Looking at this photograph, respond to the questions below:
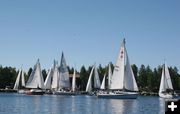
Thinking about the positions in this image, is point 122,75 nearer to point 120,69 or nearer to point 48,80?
point 120,69

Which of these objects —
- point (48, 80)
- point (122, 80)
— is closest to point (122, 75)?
point (122, 80)

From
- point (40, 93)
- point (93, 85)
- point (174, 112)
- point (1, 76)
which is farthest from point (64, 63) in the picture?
point (174, 112)

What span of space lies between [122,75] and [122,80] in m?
1.22

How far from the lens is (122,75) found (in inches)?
3895

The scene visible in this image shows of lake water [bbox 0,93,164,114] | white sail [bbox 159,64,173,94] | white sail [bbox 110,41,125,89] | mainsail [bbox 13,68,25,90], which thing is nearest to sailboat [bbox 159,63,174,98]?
white sail [bbox 159,64,173,94]

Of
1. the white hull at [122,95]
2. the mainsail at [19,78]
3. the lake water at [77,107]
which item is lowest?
the lake water at [77,107]

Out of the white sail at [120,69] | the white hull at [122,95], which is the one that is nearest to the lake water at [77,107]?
the white hull at [122,95]

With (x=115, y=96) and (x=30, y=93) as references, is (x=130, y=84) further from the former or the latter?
(x=30, y=93)

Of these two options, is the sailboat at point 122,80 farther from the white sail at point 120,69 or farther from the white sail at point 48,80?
the white sail at point 48,80

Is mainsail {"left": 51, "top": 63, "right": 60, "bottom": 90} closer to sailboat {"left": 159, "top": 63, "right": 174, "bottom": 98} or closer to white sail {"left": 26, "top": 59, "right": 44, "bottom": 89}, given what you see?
white sail {"left": 26, "top": 59, "right": 44, "bottom": 89}

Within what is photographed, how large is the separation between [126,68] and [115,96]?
700 cm

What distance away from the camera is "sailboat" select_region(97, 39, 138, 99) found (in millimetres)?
98812

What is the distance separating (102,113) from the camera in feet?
173

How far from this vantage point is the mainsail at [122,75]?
3885 inches
